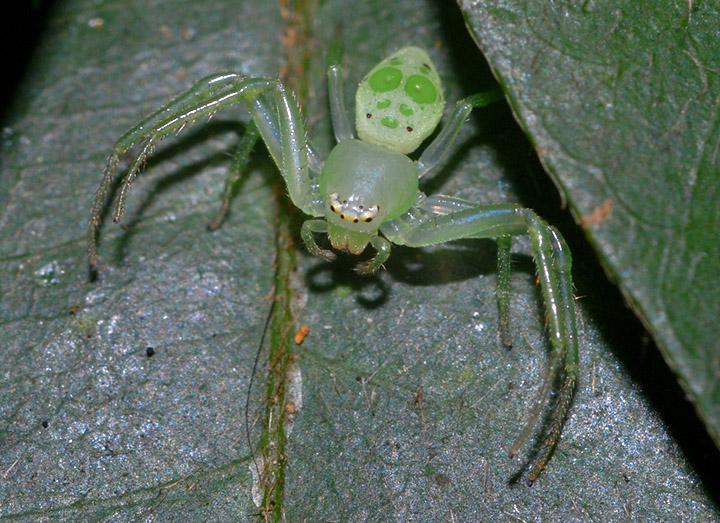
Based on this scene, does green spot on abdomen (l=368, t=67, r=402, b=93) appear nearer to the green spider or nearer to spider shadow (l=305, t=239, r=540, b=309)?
the green spider

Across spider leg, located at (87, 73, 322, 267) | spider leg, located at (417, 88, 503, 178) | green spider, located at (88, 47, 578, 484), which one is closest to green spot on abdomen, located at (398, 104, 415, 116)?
green spider, located at (88, 47, 578, 484)

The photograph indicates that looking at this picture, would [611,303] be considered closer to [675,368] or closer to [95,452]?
[675,368]

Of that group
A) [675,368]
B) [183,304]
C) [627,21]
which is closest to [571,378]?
[675,368]

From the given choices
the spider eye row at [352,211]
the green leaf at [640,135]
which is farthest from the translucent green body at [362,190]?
the green leaf at [640,135]

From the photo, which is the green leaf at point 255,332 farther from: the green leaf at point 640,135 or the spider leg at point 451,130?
the green leaf at point 640,135

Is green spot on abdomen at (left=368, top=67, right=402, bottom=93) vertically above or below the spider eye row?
above

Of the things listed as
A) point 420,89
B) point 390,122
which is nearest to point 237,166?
point 390,122
